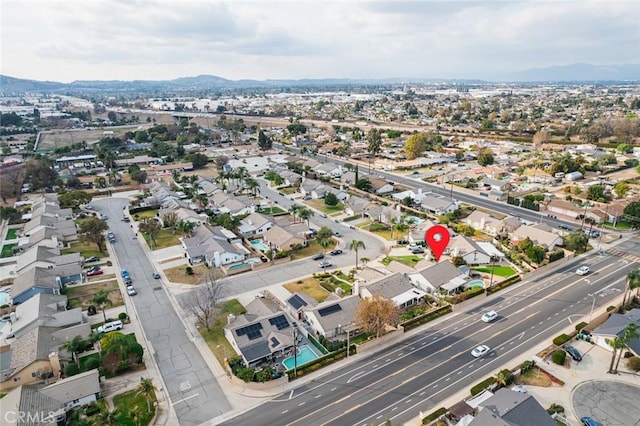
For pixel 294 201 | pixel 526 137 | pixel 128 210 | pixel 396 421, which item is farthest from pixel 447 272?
pixel 526 137

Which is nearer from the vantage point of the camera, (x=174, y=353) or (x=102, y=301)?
(x=174, y=353)

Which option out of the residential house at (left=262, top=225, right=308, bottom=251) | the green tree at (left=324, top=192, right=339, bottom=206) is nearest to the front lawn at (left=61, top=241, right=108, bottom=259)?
the residential house at (left=262, top=225, right=308, bottom=251)

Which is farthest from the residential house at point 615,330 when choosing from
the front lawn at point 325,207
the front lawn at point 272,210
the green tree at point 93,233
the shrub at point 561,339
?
the green tree at point 93,233

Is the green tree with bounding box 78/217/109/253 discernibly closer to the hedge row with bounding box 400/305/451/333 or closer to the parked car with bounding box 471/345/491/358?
the hedge row with bounding box 400/305/451/333

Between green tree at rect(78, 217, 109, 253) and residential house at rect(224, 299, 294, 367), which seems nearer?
residential house at rect(224, 299, 294, 367)

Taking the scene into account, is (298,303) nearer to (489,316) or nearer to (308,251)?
(308,251)

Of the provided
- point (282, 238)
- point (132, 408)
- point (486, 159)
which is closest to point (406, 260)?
point (282, 238)
